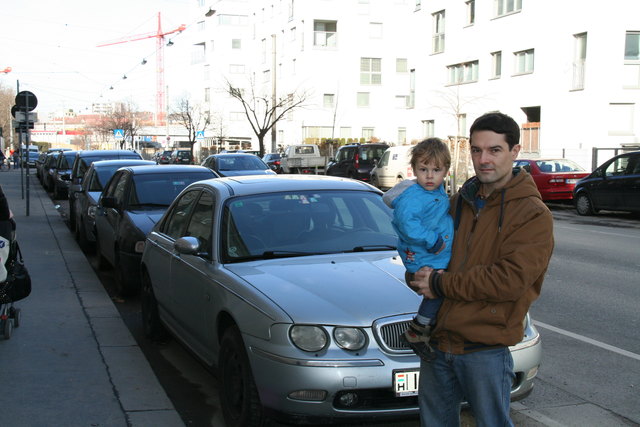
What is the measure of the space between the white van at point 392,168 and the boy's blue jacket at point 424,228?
961 inches

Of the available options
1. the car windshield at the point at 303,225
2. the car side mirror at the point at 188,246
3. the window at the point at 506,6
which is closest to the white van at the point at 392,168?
the window at the point at 506,6

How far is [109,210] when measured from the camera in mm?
10078

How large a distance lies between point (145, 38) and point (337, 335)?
141m

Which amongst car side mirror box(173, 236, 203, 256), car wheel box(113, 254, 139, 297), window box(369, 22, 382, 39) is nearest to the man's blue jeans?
car side mirror box(173, 236, 203, 256)

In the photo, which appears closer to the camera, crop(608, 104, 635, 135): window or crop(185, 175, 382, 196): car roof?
crop(185, 175, 382, 196): car roof

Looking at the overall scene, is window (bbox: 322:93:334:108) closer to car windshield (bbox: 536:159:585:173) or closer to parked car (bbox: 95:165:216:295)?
car windshield (bbox: 536:159:585:173)

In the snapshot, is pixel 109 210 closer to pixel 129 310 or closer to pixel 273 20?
pixel 129 310

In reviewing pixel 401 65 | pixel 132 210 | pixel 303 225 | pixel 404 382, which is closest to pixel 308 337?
pixel 404 382

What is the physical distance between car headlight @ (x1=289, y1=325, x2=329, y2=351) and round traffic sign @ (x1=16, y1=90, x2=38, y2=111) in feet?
52.9

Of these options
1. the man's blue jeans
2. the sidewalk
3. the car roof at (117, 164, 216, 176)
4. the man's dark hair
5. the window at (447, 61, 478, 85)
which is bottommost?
the sidewalk

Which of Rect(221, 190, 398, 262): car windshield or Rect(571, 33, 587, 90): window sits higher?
Rect(571, 33, 587, 90): window

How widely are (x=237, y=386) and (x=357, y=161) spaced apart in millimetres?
27838

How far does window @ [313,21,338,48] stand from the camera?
57.3 metres

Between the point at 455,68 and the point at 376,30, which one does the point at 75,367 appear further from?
the point at 376,30
